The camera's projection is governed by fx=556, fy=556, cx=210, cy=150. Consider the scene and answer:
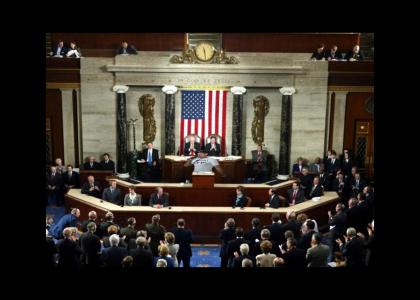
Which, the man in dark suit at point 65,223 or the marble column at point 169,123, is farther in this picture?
the marble column at point 169,123

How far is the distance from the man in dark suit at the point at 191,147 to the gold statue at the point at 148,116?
1.65 metres

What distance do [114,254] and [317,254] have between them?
381cm

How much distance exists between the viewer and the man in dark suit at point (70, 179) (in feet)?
56.2

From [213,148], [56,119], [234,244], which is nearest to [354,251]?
[234,244]

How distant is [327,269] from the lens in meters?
10.3

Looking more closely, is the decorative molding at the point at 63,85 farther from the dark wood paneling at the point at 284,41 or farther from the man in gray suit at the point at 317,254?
the man in gray suit at the point at 317,254

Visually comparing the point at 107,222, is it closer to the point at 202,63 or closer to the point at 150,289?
the point at 150,289

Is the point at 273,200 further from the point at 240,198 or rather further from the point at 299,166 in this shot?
the point at 299,166

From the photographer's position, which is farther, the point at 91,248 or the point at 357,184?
the point at 357,184

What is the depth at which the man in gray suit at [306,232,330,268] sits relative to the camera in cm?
1043

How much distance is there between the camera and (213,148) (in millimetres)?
18734

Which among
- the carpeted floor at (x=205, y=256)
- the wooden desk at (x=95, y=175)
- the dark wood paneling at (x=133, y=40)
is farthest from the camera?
the dark wood paneling at (x=133, y=40)

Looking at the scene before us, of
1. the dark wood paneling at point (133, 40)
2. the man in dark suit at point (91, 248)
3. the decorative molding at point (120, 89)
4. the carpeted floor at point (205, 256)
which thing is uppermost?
the dark wood paneling at point (133, 40)

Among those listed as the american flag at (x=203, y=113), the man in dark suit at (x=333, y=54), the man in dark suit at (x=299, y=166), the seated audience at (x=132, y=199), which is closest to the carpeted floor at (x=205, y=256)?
the seated audience at (x=132, y=199)
